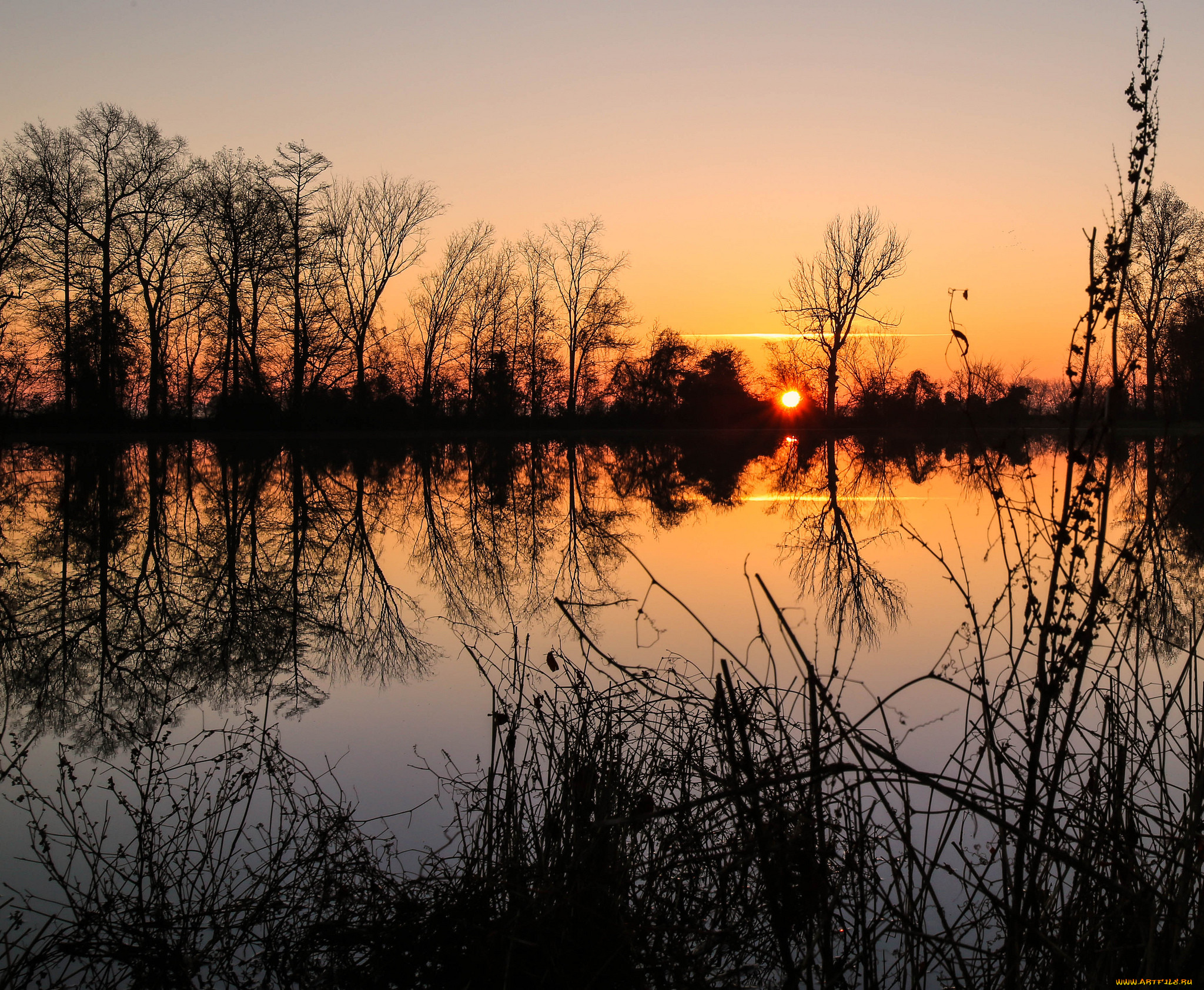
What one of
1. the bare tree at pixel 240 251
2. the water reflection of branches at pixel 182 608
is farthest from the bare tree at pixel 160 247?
the water reflection of branches at pixel 182 608

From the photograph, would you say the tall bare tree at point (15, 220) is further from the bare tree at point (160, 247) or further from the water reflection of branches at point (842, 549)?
the water reflection of branches at point (842, 549)

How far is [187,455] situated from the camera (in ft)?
82.8

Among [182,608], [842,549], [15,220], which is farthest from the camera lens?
[15,220]

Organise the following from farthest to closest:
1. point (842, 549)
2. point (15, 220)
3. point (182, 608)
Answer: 1. point (15, 220)
2. point (842, 549)
3. point (182, 608)

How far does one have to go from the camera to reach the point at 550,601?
22.9ft

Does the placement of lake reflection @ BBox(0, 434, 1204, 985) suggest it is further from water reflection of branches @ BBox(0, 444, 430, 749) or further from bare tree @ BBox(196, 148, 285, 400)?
bare tree @ BBox(196, 148, 285, 400)

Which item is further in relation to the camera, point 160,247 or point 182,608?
point 160,247

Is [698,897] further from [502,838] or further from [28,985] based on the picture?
[28,985]

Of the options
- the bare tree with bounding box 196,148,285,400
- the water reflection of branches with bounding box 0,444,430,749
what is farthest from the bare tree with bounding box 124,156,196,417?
the water reflection of branches with bounding box 0,444,430,749

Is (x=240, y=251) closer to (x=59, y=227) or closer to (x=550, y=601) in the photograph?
(x=59, y=227)

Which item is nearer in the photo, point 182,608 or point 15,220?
point 182,608

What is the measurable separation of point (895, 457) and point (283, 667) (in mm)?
23590

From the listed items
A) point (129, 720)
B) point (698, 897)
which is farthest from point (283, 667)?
point (698, 897)

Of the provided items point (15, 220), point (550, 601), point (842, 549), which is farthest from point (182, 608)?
point (15, 220)
